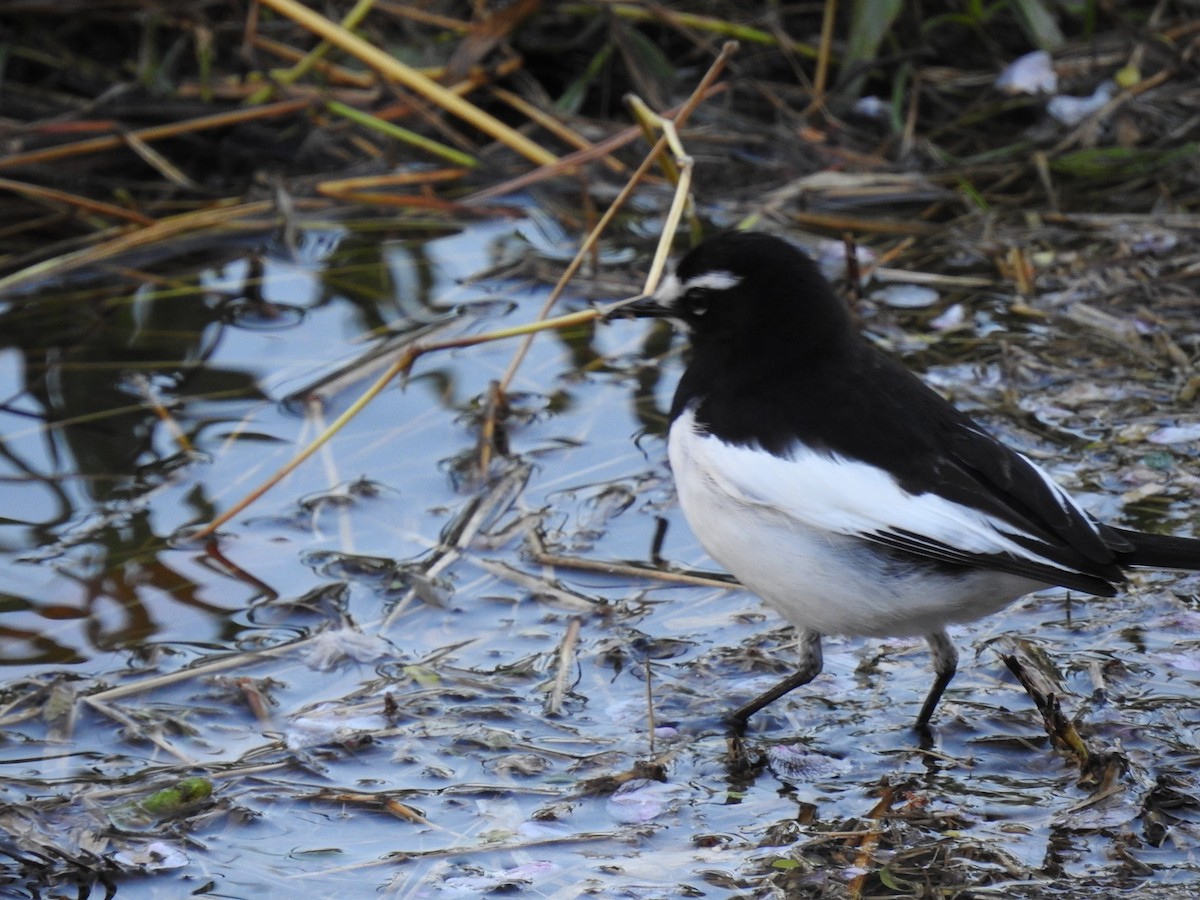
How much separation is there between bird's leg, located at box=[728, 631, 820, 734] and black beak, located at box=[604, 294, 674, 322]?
954 mm

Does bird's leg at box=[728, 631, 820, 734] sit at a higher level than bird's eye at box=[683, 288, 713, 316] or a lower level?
lower

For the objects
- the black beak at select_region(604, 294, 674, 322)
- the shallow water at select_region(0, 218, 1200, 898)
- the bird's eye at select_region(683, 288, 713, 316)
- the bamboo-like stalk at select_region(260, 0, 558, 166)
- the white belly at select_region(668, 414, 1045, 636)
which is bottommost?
the shallow water at select_region(0, 218, 1200, 898)

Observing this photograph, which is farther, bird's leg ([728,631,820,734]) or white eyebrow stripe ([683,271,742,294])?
white eyebrow stripe ([683,271,742,294])

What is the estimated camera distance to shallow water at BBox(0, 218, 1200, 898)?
3.38m

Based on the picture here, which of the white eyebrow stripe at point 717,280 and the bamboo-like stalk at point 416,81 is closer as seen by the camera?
the white eyebrow stripe at point 717,280

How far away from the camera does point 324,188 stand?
6.67 m

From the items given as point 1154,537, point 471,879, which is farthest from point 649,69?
point 471,879

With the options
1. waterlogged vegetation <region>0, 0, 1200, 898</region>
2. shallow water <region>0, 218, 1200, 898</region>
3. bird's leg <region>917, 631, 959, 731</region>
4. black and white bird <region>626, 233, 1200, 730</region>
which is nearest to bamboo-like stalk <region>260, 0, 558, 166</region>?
waterlogged vegetation <region>0, 0, 1200, 898</region>

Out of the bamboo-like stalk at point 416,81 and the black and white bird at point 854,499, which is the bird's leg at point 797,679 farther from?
the bamboo-like stalk at point 416,81

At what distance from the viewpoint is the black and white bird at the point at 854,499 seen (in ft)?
11.4

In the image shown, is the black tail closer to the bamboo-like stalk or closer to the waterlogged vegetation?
the waterlogged vegetation

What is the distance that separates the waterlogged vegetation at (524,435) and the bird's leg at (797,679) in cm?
7

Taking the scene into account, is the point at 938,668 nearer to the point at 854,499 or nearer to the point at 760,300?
the point at 854,499

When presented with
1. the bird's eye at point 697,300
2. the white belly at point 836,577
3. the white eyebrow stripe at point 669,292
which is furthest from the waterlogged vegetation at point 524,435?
the bird's eye at point 697,300
